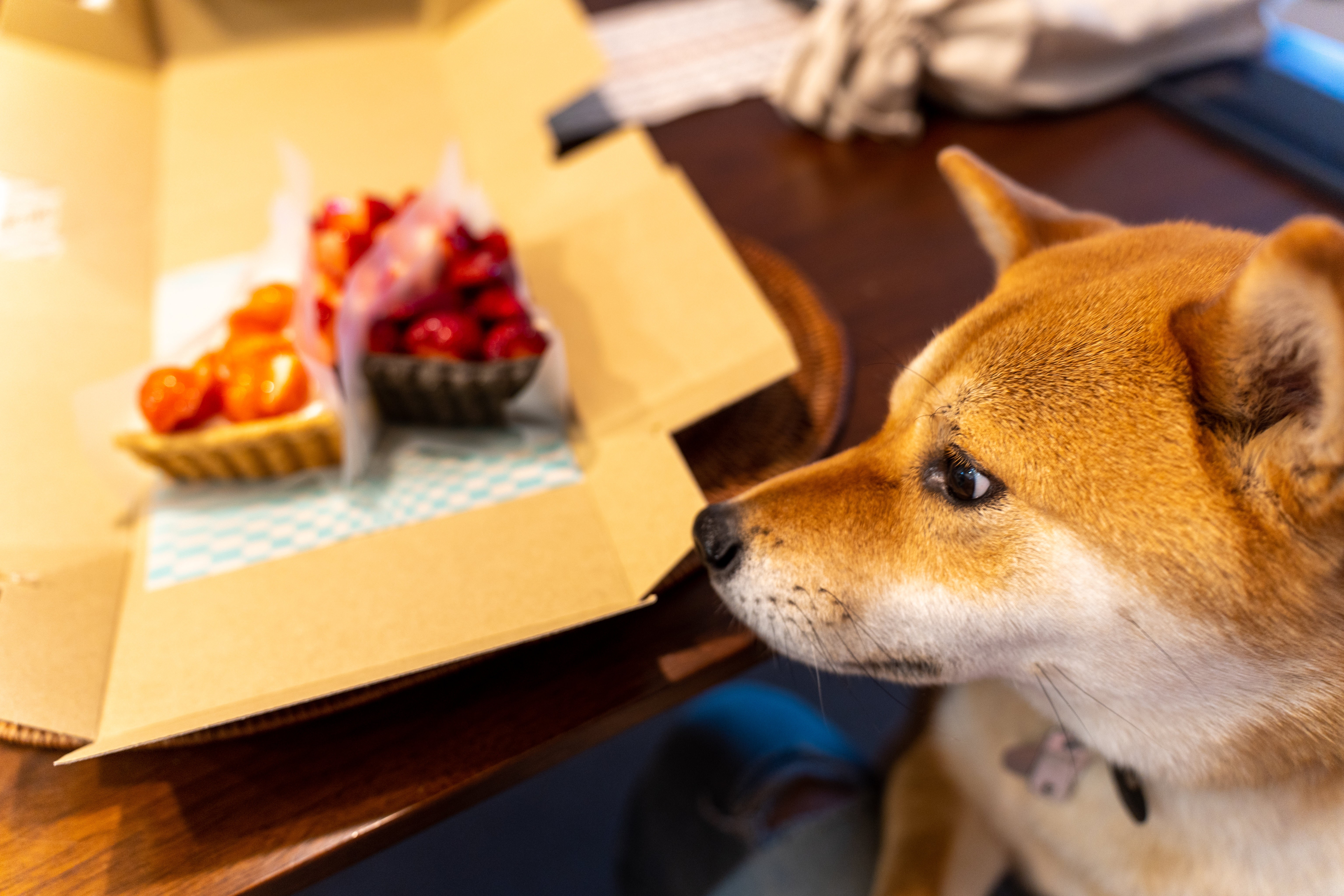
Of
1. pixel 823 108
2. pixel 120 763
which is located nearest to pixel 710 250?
pixel 823 108

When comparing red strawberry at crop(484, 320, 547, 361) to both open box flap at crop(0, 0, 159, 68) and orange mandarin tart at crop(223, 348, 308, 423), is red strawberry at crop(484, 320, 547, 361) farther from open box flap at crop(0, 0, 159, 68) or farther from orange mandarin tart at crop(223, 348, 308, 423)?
open box flap at crop(0, 0, 159, 68)

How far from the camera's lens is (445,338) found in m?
0.91

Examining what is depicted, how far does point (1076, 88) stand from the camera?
1.34 m

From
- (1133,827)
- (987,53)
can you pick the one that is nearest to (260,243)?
(987,53)

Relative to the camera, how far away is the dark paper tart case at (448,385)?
89cm

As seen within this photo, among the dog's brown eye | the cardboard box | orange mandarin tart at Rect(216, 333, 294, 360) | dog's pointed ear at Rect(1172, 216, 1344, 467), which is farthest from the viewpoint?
orange mandarin tart at Rect(216, 333, 294, 360)

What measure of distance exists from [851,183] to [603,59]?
41cm

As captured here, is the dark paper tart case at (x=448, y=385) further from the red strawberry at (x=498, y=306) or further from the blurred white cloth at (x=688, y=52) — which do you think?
the blurred white cloth at (x=688, y=52)

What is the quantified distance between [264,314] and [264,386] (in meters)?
0.12

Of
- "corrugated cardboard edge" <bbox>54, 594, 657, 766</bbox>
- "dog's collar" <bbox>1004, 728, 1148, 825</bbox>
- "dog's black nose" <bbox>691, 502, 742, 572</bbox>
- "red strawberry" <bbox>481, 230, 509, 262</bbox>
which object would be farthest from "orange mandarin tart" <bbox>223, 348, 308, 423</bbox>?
"dog's collar" <bbox>1004, 728, 1148, 825</bbox>

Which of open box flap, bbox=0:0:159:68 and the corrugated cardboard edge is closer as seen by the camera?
the corrugated cardboard edge

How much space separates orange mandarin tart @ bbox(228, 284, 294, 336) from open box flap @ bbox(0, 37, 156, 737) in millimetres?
145

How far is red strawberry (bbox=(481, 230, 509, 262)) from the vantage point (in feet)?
3.29

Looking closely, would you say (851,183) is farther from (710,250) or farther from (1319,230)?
(1319,230)
